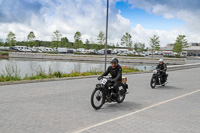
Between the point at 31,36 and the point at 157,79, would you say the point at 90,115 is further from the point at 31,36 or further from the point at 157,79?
the point at 31,36

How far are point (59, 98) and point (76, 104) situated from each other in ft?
3.94

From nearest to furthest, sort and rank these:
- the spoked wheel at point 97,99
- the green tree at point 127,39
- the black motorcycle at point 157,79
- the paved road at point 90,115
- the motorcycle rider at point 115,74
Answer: the paved road at point 90,115 < the spoked wheel at point 97,99 < the motorcycle rider at point 115,74 < the black motorcycle at point 157,79 < the green tree at point 127,39

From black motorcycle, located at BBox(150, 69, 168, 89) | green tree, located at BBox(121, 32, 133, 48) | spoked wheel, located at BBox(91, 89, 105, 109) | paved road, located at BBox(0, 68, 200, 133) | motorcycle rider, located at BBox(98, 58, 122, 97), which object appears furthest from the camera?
green tree, located at BBox(121, 32, 133, 48)

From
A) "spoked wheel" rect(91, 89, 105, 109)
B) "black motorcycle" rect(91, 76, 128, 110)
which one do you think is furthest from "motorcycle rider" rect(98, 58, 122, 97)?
"spoked wheel" rect(91, 89, 105, 109)

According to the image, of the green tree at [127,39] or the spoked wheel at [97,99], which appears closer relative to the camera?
the spoked wheel at [97,99]

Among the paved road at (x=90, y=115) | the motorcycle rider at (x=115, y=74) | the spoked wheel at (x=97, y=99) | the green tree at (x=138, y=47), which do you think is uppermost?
the green tree at (x=138, y=47)

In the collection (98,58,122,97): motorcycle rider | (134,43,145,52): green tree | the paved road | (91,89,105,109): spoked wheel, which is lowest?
the paved road

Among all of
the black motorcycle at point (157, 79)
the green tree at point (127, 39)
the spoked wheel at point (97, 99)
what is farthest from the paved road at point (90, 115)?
the green tree at point (127, 39)

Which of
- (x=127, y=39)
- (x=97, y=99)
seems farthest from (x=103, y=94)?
(x=127, y=39)

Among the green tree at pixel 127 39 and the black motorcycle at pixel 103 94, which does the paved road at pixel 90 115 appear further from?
the green tree at pixel 127 39

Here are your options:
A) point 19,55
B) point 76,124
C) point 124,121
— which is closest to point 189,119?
point 124,121

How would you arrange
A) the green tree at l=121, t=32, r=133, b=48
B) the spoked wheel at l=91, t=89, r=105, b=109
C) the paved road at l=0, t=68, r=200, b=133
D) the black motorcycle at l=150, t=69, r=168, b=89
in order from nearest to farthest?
the paved road at l=0, t=68, r=200, b=133, the spoked wheel at l=91, t=89, r=105, b=109, the black motorcycle at l=150, t=69, r=168, b=89, the green tree at l=121, t=32, r=133, b=48

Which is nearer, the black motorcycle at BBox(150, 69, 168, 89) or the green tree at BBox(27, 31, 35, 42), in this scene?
the black motorcycle at BBox(150, 69, 168, 89)

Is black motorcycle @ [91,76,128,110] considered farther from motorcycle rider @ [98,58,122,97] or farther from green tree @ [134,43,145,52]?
green tree @ [134,43,145,52]
